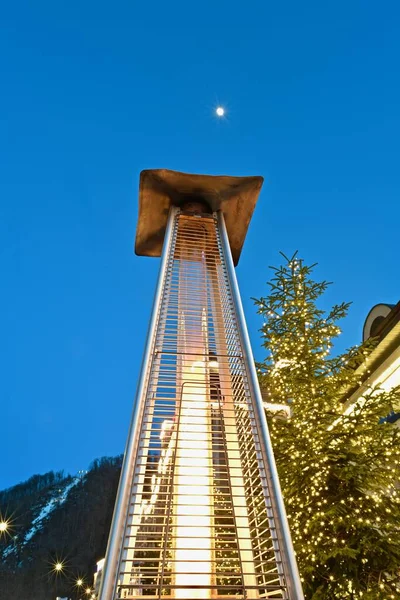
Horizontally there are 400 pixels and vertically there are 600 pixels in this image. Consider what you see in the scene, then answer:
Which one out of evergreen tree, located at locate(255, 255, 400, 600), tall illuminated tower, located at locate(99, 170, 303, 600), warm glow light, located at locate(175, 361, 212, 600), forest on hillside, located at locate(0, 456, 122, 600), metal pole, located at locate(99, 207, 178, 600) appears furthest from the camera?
forest on hillside, located at locate(0, 456, 122, 600)

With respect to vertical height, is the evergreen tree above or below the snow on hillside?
below

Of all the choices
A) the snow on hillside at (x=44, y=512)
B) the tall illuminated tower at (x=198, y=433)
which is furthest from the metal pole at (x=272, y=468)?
the snow on hillside at (x=44, y=512)

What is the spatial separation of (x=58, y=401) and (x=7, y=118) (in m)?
70.5

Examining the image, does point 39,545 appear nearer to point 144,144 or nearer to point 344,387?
point 344,387

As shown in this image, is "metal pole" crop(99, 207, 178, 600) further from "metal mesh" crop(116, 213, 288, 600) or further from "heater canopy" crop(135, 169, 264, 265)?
"heater canopy" crop(135, 169, 264, 265)

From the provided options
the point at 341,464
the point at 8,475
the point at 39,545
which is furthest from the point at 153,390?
the point at 8,475

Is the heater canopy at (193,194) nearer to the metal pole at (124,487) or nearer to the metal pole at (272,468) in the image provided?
the metal pole at (272,468)

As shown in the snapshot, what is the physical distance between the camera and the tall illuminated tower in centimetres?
245

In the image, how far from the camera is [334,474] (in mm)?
4711

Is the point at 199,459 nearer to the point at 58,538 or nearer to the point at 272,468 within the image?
the point at 272,468

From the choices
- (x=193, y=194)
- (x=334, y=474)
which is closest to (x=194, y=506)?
(x=334, y=474)

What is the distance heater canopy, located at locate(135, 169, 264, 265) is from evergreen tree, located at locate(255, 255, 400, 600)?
2.02 metres

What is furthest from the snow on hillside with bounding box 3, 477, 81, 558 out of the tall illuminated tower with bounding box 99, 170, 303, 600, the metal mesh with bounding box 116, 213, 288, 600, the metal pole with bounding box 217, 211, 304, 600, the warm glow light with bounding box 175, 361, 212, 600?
the metal pole with bounding box 217, 211, 304, 600

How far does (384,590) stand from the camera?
409 centimetres
